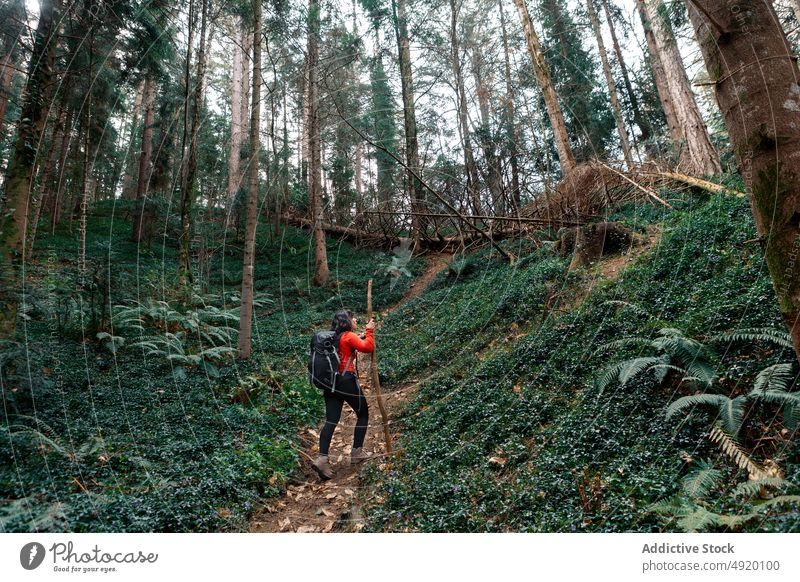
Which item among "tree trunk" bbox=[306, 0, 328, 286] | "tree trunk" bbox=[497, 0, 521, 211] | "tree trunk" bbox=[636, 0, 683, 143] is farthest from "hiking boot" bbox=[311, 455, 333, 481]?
"tree trunk" bbox=[636, 0, 683, 143]

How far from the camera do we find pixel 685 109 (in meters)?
8.33

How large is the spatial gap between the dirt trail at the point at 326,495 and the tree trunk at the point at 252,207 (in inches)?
93.0

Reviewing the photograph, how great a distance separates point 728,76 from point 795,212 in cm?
77

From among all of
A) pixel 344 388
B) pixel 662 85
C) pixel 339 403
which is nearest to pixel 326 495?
pixel 339 403

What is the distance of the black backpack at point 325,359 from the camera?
4137 millimetres

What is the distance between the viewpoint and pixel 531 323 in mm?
6035

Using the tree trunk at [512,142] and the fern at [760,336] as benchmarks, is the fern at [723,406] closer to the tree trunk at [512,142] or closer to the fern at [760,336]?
the fern at [760,336]

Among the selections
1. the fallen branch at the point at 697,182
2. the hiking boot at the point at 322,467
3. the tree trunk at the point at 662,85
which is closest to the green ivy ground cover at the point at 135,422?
the hiking boot at the point at 322,467

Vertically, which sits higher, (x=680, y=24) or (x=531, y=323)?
(x=680, y=24)

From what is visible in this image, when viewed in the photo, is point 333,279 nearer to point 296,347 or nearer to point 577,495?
point 296,347

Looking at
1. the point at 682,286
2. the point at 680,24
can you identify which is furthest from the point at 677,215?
the point at 680,24

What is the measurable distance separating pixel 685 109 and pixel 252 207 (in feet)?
28.5
